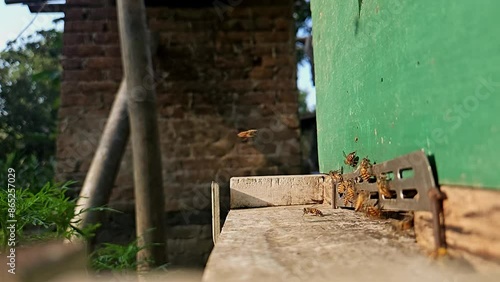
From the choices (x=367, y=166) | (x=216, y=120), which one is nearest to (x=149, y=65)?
(x=216, y=120)

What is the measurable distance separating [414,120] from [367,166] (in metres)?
0.38

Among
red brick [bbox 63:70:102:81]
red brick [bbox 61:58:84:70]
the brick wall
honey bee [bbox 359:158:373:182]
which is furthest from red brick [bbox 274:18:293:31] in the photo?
honey bee [bbox 359:158:373:182]

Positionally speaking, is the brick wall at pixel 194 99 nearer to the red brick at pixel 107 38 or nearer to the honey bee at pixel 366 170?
the red brick at pixel 107 38

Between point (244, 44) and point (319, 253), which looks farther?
point (244, 44)

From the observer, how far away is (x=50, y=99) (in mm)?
9102

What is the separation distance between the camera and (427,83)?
2.99 ft

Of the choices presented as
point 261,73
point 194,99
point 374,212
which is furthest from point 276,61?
point 374,212

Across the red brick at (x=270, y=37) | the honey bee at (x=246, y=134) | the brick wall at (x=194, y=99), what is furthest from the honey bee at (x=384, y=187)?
the red brick at (x=270, y=37)

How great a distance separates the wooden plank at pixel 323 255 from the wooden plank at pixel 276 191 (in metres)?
0.57

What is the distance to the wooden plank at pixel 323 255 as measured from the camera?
674 mm

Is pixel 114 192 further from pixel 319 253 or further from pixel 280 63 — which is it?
pixel 319 253

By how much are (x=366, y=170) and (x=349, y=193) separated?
0.17 meters

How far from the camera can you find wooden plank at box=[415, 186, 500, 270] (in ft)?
2.21

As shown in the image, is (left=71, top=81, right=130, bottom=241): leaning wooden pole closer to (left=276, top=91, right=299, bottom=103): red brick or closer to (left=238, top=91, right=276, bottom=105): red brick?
(left=238, top=91, right=276, bottom=105): red brick
